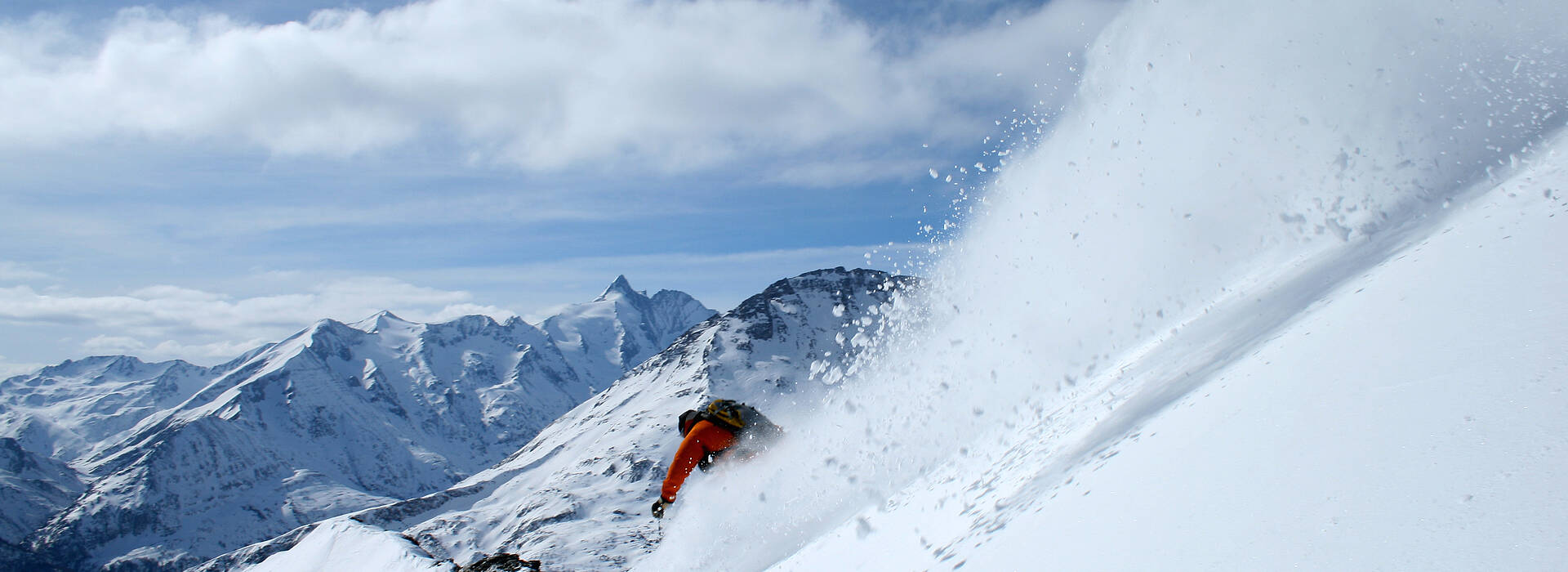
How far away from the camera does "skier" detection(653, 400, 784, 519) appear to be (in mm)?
15305

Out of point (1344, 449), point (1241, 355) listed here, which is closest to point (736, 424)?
point (1241, 355)

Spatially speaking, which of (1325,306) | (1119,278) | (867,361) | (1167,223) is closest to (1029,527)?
(1325,306)

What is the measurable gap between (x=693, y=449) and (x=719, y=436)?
70 centimetres

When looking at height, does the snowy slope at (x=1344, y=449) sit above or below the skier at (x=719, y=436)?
below

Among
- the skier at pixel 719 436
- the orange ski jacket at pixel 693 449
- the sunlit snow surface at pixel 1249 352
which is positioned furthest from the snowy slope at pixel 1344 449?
the skier at pixel 719 436

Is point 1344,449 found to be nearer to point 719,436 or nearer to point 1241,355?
point 1241,355

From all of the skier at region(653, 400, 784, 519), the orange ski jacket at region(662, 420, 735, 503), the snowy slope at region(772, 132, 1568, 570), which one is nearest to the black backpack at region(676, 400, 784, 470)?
the skier at region(653, 400, 784, 519)

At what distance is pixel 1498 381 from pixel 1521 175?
671 cm

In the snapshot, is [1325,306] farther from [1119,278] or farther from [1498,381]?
[1119,278]

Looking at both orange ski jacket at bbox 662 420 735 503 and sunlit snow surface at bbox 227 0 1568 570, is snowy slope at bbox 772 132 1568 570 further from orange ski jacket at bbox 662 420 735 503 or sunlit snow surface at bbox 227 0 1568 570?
orange ski jacket at bbox 662 420 735 503

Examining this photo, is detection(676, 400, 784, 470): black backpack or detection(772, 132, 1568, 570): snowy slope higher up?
detection(676, 400, 784, 470): black backpack

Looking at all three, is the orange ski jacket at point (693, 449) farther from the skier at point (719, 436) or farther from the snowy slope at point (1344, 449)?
the snowy slope at point (1344, 449)

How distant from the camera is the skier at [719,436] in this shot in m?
15.3

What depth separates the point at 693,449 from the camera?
50.7ft
